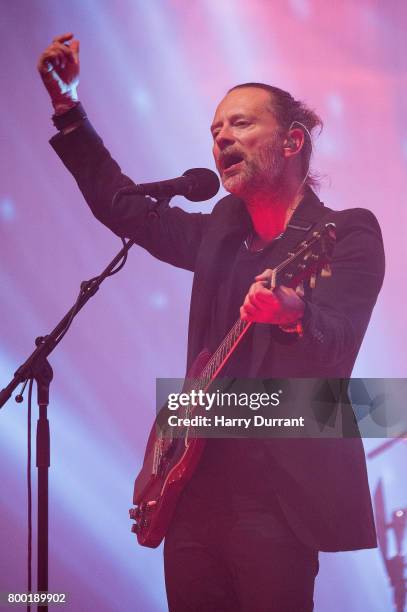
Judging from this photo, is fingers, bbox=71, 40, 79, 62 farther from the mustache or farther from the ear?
the ear

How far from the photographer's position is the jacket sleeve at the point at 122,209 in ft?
6.95

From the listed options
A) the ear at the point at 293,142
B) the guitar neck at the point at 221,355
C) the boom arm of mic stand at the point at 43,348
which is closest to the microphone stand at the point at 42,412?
the boom arm of mic stand at the point at 43,348

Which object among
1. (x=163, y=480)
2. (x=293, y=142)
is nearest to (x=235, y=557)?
(x=163, y=480)

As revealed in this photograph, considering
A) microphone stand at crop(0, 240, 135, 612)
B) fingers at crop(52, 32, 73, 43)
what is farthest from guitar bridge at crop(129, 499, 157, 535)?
fingers at crop(52, 32, 73, 43)

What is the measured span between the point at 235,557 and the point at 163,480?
0.28m

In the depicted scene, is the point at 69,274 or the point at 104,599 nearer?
the point at 104,599

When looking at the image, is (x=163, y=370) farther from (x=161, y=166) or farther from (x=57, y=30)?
(x=57, y=30)

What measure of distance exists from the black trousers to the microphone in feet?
2.18

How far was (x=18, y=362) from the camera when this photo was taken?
7.82 ft

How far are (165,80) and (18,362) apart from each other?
1043 mm

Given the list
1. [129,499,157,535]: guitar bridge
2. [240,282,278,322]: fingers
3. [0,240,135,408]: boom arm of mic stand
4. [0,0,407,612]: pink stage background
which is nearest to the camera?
[240,282,278,322]: fingers

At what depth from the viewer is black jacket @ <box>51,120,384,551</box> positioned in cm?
165

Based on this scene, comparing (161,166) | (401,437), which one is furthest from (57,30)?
(401,437)

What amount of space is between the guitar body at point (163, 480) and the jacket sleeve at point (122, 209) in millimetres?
408
